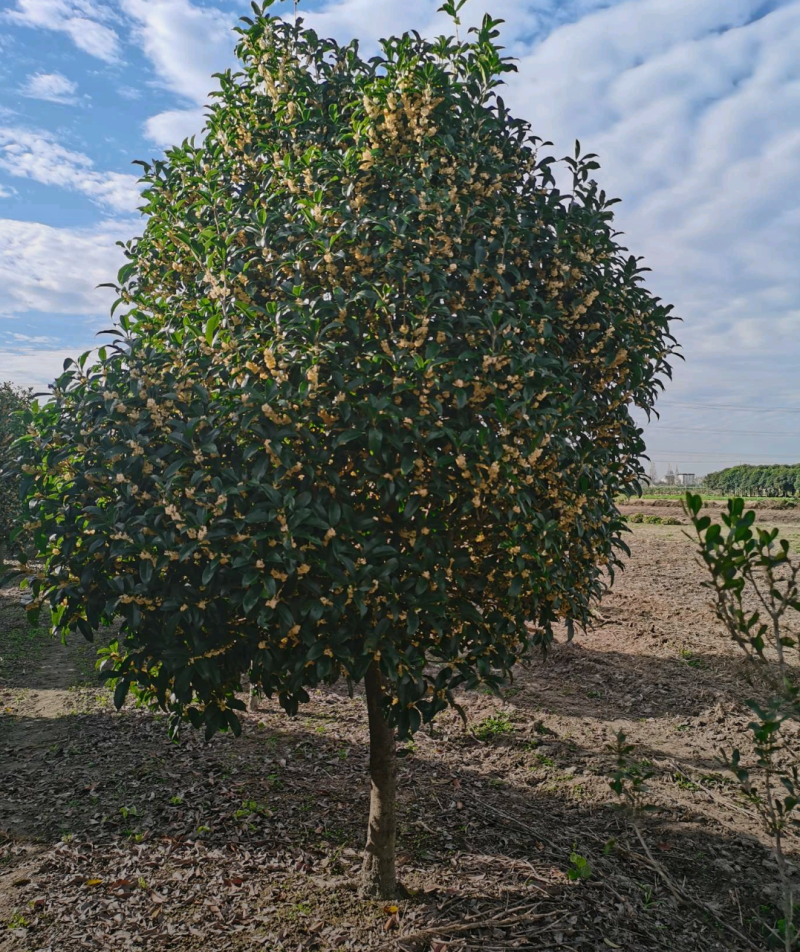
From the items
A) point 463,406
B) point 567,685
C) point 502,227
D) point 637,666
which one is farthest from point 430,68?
point 637,666

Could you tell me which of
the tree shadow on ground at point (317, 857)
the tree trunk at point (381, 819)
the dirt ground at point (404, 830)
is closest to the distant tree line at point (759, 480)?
the dirt ground at point (404, 830)

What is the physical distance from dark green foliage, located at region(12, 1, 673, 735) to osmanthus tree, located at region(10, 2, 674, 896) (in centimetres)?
2

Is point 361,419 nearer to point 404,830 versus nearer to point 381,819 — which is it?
point 381,819

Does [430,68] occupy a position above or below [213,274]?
above

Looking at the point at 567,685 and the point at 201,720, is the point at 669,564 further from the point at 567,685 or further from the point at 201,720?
the point at 201,720

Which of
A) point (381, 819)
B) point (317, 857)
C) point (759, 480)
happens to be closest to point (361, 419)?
point (381, 819)

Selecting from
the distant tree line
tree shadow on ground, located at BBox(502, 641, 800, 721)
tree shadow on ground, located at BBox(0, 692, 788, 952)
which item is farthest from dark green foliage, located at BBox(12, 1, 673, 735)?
the distant tree line

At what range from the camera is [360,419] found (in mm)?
3570

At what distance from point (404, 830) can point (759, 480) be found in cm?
4619

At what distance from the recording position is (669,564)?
15.1m

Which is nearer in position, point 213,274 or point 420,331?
point 420,331

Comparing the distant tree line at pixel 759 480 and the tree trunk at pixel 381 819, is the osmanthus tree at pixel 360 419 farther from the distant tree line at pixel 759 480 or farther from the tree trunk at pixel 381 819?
the distant tree line at pixel 759 480

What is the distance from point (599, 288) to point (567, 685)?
629cm

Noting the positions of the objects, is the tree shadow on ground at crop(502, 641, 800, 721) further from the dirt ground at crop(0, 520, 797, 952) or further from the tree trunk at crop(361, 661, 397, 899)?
the tree trunk at crop(361, 661, 397, 899)
